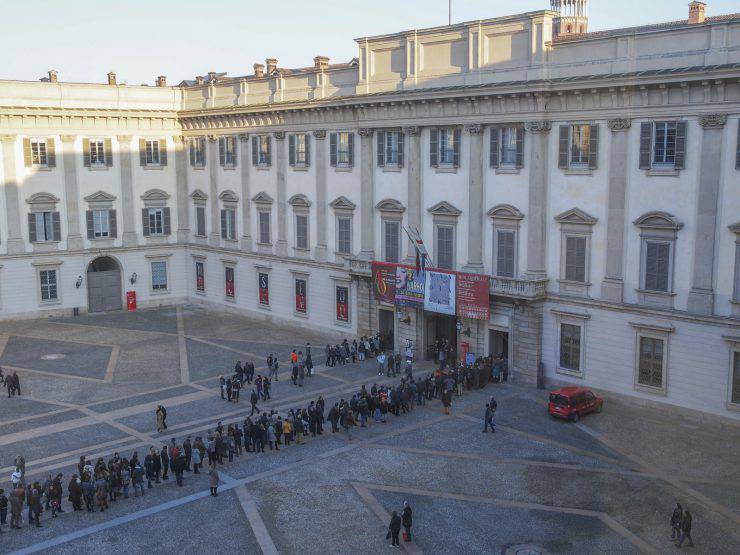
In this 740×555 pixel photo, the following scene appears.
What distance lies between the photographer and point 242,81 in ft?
189

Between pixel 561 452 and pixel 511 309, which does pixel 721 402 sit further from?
pixel 511 309

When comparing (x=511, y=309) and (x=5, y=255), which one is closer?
(x=511, y=309)

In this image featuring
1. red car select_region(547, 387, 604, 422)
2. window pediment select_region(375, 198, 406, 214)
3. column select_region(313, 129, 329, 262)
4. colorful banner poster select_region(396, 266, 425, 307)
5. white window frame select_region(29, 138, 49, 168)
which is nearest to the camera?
red car select_region(547, 387, 604, 422)

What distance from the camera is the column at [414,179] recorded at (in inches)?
1807

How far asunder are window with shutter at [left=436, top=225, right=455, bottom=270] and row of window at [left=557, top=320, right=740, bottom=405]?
7.48 metres

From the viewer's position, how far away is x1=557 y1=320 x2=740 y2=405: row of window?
34.3 metres

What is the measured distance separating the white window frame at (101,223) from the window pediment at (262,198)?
1238 cm

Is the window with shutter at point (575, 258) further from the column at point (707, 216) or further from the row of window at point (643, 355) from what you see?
the column at point (707, 216)

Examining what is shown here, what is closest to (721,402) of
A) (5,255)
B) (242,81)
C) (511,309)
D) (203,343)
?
(511,309)

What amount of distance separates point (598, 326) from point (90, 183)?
1563 inches

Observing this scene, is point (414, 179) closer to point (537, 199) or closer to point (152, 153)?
point (537, 199)

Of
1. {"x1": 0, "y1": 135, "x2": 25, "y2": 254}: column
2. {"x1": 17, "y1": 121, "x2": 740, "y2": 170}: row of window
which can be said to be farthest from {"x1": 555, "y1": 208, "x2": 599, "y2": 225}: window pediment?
{"x1": 0, "y1": 135, "x2": 25, "y2": 254}: column

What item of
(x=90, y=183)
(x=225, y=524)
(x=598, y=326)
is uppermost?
(x=90, y=183)

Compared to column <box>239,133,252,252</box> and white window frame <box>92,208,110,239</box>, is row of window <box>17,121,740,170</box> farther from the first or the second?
white window frame <box>92,208,110,239</box>
